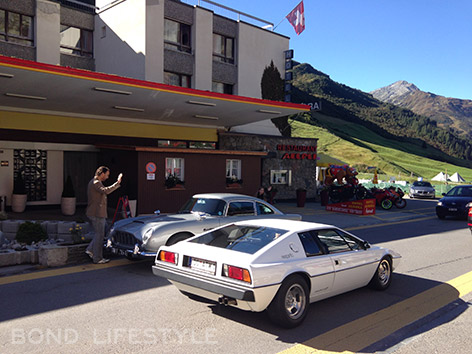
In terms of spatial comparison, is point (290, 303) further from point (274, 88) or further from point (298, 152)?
point (274, 88)

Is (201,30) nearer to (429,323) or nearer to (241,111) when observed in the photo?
(241,111)

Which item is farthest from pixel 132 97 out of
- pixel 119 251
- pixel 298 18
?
pixel 298 18

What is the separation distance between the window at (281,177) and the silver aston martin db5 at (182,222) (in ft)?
46.2

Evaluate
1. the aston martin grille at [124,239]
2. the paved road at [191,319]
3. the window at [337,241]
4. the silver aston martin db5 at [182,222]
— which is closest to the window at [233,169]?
the silver aston martin db5 at [182,222]

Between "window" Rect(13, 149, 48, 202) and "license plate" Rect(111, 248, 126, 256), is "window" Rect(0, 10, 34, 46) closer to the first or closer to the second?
"window" Rect(13, 149, 48, 202)

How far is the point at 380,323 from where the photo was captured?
5559mm

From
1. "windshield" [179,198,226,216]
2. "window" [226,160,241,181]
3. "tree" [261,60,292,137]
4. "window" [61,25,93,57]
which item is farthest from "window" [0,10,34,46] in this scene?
"windshield" [179,198,226,216]

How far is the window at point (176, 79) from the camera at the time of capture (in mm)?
22922

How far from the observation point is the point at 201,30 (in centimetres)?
2364

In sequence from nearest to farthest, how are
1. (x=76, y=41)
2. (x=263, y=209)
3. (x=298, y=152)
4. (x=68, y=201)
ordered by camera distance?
1. (x=263, y=209)
2. (x=68, y=201)
3. (x=76, y=41)
4. (x=298, y=152)

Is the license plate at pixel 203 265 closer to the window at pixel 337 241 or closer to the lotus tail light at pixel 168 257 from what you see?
the lotus tail light at pixel 168 257

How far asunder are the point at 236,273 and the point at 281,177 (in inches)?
788

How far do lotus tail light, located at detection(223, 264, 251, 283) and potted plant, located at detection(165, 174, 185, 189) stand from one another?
36.7ft

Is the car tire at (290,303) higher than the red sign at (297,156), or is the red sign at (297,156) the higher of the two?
the red sign at (297,156)
